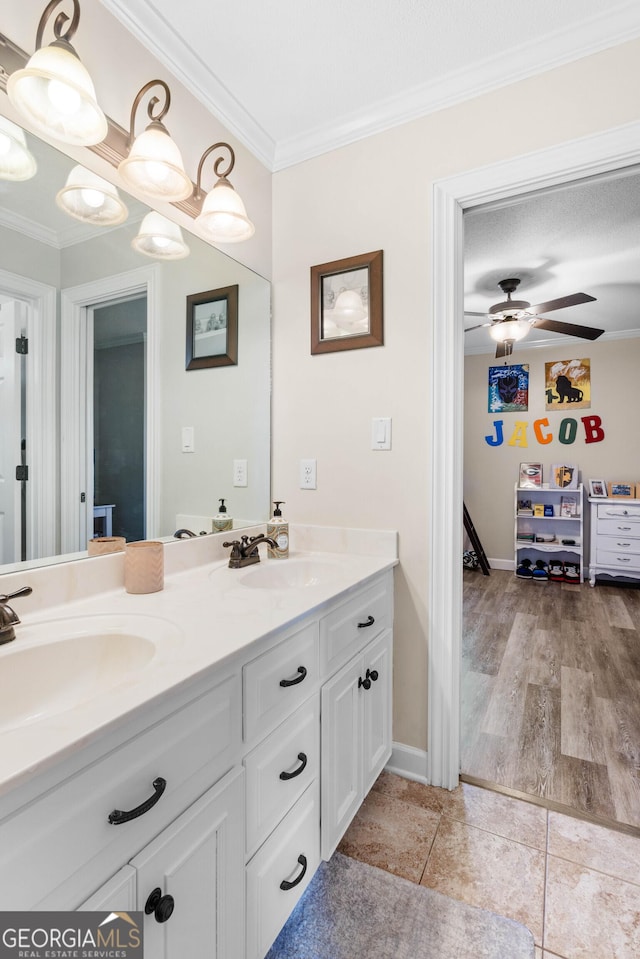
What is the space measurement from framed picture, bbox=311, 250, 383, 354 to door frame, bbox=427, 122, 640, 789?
0.72 ft

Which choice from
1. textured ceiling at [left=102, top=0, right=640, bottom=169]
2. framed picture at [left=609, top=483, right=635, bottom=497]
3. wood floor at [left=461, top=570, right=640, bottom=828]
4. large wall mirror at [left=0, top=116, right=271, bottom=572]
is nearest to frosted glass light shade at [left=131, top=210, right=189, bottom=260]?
large wall mirror at [left=0, top=116, right=271, bottom=572]

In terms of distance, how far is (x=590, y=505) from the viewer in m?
4.57

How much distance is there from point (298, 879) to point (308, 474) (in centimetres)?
125

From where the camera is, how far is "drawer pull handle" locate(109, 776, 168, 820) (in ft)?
2.06

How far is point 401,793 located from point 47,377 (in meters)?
1.72

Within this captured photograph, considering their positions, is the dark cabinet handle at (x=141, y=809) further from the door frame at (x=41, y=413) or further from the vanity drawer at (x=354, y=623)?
the door frame at (x=41, y=413)

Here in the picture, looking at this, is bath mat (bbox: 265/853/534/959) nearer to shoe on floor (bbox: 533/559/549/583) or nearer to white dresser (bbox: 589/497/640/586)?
shoe on floor (bbox: 533/559/549/583)

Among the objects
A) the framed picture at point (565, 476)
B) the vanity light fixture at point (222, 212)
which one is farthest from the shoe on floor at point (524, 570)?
the vanity light fixture at point (222, 212)

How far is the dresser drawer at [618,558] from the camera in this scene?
171 inches

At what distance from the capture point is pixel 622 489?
4.49 metres

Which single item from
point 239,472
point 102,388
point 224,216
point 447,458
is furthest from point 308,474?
point 224,216

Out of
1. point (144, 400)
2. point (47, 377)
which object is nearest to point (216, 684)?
point (47, 377)

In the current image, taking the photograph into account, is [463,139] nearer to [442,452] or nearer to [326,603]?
[442,452]

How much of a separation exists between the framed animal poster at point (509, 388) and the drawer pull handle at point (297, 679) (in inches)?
181
